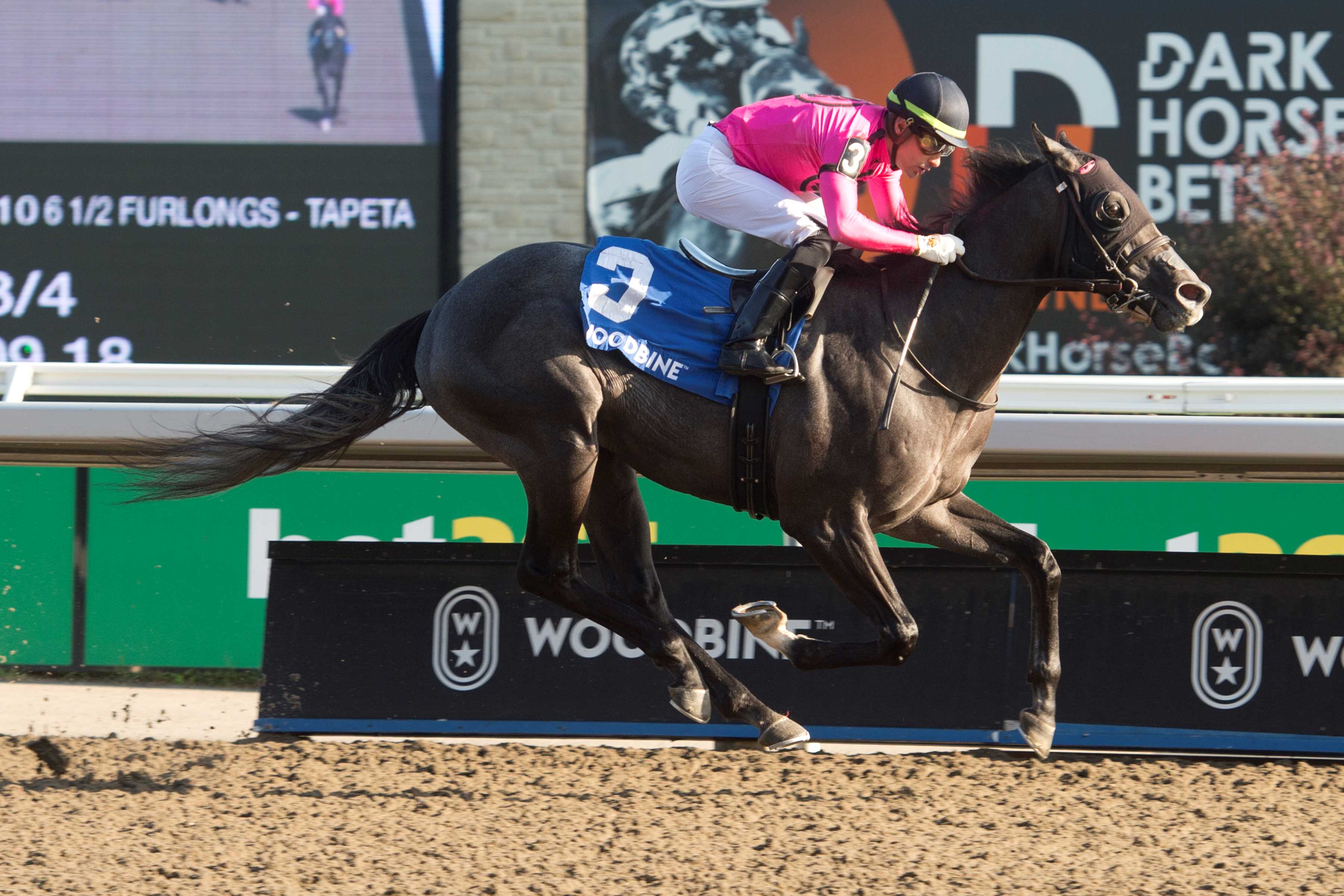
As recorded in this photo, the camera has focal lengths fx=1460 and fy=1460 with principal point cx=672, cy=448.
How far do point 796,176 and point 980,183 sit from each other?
519mm

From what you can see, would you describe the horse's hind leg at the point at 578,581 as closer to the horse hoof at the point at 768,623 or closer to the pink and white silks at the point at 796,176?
the horse hoof at the point at 768,623

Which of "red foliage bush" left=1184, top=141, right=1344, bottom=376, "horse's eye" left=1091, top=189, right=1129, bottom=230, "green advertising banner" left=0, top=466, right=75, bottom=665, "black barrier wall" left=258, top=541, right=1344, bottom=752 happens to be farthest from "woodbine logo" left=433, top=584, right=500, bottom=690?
"red foliage bush" left=1184, top=141, right=1344, bottom=376

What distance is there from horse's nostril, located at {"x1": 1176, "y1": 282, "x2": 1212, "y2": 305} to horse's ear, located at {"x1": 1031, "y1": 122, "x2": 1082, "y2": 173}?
420 mm

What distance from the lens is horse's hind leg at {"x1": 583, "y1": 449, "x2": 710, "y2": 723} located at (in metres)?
4.39

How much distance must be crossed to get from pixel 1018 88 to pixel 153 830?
24.0 ft

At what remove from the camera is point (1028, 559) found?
13.7 feet

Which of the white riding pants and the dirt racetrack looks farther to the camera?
the white riding pants

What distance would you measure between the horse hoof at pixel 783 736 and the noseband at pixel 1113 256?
4.59 feet

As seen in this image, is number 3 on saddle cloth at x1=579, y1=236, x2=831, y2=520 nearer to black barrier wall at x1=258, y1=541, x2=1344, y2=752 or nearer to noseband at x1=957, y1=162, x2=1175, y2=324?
noseband at x1=957, y1=162, x2=1175, y2=324

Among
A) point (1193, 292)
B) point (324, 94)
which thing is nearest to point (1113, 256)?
point (1193, 292)

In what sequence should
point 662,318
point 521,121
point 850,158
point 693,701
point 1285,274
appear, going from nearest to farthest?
point 850,158, point 662,318, point 693,701, point 1285,274, point 521,121

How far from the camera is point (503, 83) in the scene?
9.40 meters

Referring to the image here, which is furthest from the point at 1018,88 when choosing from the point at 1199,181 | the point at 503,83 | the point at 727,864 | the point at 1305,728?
the point at 727,864

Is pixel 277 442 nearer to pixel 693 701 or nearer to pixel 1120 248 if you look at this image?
pixel 693 701
